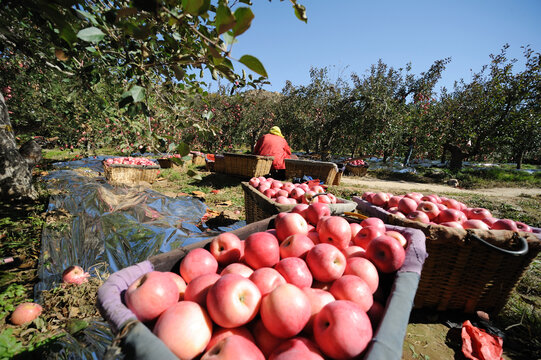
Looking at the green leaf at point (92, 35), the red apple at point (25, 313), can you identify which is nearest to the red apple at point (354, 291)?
the green leaf at point (92, 35)

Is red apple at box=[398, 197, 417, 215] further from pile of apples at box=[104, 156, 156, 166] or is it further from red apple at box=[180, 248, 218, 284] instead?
pile of apples at box=[104, 156, 156, 166]

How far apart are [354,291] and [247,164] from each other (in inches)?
255

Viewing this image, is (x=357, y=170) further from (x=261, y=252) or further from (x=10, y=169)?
(x=10, y=169)

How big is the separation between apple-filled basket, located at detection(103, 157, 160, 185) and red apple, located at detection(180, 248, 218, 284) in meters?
6.74

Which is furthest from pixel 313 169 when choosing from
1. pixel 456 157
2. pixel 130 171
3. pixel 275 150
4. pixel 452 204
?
pixel 456 157

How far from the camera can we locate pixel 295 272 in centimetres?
124

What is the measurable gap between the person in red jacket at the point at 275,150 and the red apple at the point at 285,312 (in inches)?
270

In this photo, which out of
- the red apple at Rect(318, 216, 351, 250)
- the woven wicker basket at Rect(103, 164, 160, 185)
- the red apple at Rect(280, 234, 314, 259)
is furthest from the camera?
the woven wicker basket at Rect(103, 164, 160, 185)

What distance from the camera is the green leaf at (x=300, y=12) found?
77 cm

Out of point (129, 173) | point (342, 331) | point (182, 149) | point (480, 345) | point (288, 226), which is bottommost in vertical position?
point (129, 173)

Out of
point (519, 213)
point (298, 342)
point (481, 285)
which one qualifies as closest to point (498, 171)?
point (519, 213)

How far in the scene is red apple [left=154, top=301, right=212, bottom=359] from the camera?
2.87 ft

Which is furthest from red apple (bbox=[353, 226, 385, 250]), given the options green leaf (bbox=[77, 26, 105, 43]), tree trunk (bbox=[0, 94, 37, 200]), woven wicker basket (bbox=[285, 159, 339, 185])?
tree trunk (bbox=[0, 94, 37, 200])

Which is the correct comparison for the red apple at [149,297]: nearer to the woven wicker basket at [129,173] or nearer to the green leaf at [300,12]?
the green leaf at [300,12]
